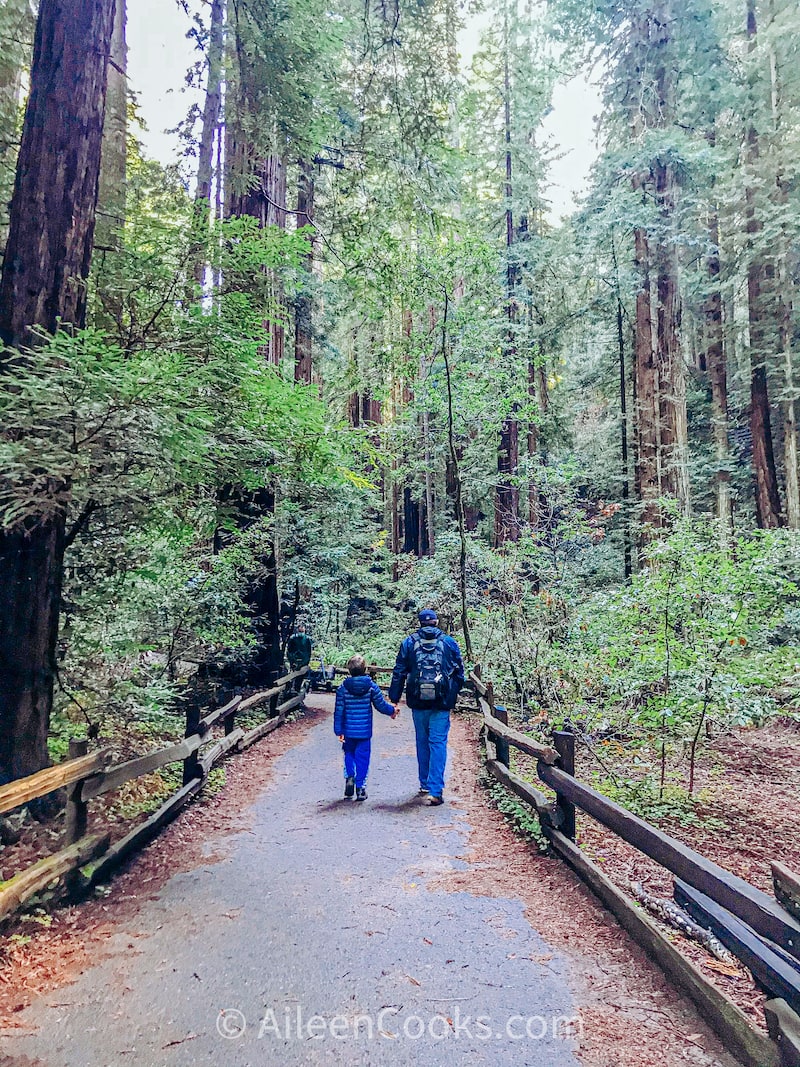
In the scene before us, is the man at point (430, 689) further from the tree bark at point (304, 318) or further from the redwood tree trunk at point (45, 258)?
the tree bark at point (304, 318)

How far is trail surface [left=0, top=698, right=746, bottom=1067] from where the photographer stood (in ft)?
9.50

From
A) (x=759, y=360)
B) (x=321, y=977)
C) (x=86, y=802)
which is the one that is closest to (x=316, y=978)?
(x=321, y=977)

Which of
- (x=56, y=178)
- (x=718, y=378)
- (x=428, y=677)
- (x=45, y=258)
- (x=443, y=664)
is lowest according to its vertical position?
(x=428, y=677)

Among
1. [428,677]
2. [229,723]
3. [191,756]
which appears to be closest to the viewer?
[191,756]

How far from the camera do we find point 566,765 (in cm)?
532

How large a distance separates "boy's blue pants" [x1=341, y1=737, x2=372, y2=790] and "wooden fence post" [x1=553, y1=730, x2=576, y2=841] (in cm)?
273

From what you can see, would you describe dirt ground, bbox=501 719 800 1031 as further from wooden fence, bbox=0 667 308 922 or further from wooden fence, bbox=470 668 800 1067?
wooden fence, bbox=0 667 308 922

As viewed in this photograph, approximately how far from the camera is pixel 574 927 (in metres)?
4.14

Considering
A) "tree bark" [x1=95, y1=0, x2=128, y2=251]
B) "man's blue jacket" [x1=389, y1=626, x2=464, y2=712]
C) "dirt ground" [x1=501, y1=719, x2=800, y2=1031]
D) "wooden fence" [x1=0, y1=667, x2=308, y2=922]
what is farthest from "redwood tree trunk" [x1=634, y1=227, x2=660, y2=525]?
"wooden fence" [x1=0, y1=667, x2=308, y2=922]

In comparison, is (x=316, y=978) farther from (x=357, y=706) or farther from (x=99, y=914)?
(x=357, y=706)

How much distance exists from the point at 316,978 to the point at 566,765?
2.69m

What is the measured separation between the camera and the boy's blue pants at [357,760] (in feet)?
24.5

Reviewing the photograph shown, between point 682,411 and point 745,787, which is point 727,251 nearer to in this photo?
point 682,411

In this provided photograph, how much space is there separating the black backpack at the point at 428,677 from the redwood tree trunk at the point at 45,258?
369 centimetres
